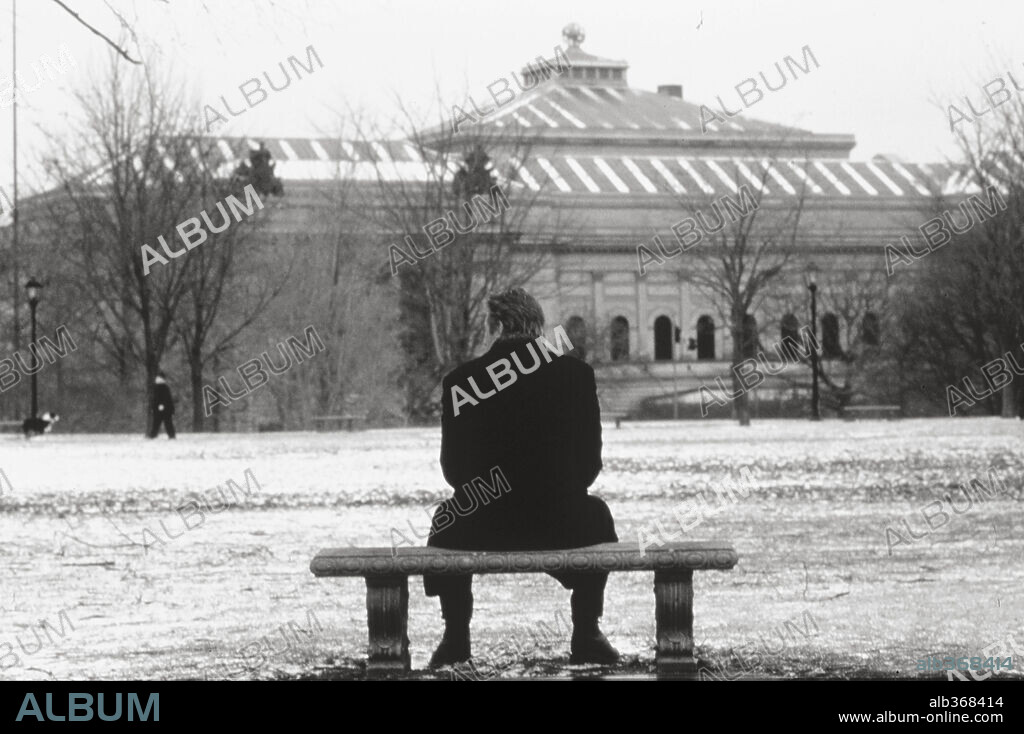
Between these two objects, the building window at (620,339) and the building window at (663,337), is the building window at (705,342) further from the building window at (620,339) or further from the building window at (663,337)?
the building window at (620,339)

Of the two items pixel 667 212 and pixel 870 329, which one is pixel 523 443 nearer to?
pixel 870 329

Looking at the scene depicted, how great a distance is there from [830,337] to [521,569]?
5687 cm

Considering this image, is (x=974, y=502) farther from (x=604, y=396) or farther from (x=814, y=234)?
(x=814, y=234)

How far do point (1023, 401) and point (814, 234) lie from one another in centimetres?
3279

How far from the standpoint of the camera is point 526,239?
198ft

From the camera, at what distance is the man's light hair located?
612cm

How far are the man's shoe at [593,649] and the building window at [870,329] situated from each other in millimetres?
54121

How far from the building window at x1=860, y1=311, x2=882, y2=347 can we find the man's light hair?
54380mm

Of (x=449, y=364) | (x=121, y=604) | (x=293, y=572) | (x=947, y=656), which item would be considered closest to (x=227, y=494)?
(x=293, y=572)

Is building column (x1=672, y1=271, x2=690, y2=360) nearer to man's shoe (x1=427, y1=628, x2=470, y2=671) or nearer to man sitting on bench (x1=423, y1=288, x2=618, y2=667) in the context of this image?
man's shoe (x1=427, y1=628, x2=470, y2=671)

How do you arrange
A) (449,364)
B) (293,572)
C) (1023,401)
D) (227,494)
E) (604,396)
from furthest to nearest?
1. (604,396)
2. (1023,401)
3. (449,364)
4. (227,494)
5. (293,572)

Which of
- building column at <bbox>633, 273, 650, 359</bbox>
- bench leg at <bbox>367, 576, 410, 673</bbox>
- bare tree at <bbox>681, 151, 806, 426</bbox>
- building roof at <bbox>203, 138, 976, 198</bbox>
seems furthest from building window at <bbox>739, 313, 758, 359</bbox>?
bench leg at <bbox>367, 576, 410, 673</bbox>

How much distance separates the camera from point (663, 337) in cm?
8438

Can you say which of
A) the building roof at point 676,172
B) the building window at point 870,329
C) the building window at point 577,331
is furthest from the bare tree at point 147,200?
the building roof at point 676,172
